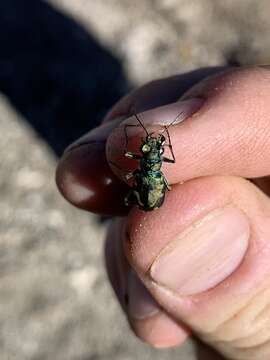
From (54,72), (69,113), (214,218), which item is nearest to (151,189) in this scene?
(214,218)

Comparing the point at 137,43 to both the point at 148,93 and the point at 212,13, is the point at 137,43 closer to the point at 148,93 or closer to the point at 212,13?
the point at 212,13

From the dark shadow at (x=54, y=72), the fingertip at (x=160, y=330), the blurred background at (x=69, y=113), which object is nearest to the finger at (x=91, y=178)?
the fingertip at (x=160, y=330)

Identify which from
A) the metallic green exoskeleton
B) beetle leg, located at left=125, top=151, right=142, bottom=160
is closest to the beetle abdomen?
the metallic green exoskeleton

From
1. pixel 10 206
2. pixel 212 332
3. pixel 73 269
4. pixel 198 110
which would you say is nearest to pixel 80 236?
pixel 73 269

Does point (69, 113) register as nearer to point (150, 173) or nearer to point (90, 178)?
point (90, 178)

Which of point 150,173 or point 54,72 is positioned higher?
point 150,173

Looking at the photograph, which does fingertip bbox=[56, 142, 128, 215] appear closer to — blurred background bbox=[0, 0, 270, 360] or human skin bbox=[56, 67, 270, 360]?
human skin bbox=[56, 67, 270, 360]

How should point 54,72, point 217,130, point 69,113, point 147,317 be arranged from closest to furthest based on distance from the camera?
point 217,130, point 147,317, point 69,113, point 54,72
